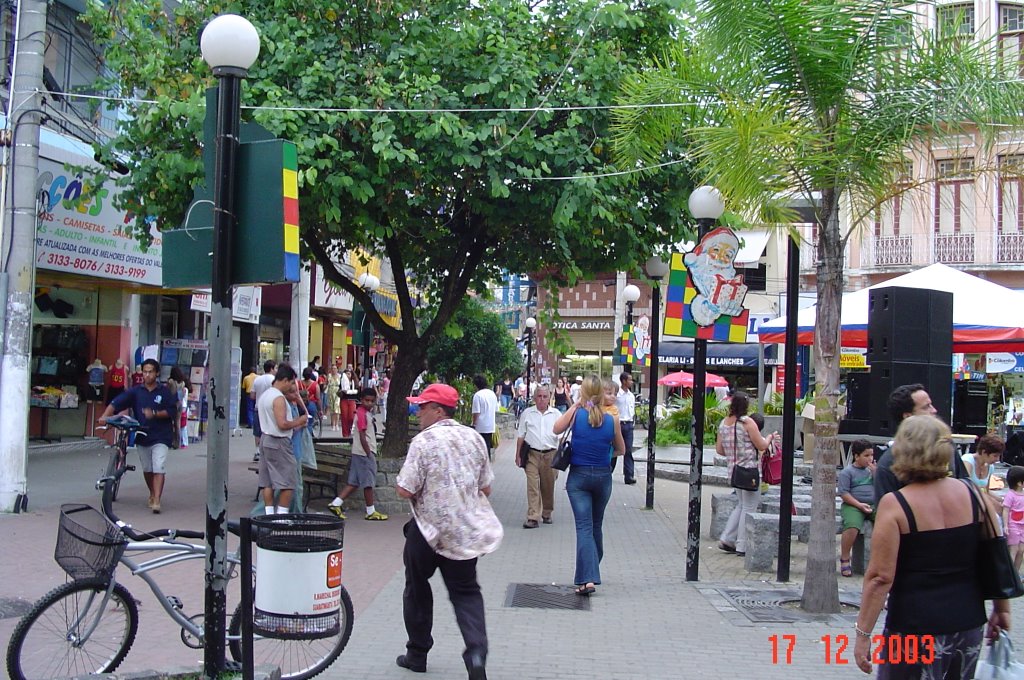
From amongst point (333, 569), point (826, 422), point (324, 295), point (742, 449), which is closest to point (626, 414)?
point (742, 449)

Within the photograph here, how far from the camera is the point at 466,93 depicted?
10.7 meters

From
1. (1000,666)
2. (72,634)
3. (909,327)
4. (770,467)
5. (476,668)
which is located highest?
(909,327)

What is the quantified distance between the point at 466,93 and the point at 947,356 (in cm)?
563

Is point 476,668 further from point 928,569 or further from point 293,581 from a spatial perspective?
point 928,569

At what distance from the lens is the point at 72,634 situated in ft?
16.5

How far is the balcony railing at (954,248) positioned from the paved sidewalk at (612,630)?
2158 cm

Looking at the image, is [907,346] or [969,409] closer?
[907,346]

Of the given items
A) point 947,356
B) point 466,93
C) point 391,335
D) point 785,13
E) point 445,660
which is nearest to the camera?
point 445,660

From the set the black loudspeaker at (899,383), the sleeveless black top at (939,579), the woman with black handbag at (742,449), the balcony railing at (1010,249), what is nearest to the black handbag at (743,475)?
the woman with black handbag at (742,449)

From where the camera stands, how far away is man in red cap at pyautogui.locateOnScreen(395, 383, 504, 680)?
5445 mm

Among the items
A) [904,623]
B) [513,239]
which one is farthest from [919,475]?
[513,239]

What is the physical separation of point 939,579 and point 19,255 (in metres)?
10.2

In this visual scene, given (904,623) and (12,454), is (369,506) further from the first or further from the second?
(904,623)

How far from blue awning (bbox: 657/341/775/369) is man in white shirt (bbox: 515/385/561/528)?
25887 millimetres
